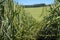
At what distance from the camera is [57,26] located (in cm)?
767

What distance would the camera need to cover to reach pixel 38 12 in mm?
7984

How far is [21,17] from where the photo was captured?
754 cm

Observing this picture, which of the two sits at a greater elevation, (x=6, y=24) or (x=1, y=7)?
(x=1, y=7)

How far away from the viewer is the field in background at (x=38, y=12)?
24.8 feet

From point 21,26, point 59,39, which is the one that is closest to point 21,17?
point 21,26

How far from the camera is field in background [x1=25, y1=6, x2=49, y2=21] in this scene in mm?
7566

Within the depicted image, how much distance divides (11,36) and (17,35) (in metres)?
0.29

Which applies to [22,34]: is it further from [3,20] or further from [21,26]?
[3,20]

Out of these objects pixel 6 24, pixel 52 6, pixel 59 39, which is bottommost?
pixel 59 39

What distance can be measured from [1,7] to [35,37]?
1499 mm

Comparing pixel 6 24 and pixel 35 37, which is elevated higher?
pixel 6 24

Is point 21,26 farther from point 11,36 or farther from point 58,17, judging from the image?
point 58,17

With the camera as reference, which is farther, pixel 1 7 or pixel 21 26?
pixel 21 26

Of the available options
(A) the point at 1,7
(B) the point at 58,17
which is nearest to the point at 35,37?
(B) the point at 58,17
